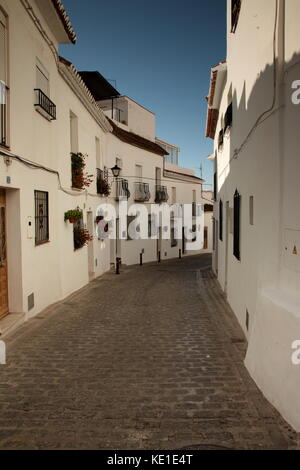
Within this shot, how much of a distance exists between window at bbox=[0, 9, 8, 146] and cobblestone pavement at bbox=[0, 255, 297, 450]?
3467 millimetres

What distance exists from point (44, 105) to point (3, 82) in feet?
6.41

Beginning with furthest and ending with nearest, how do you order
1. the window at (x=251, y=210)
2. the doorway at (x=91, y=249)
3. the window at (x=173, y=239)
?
the window at (x=173, y=239) → the doorway at (x=91, y=249) → the window at (x=251, y=210)

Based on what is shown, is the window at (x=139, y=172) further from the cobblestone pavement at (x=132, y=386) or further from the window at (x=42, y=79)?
the cobblestone pavement at (x=132, y=386)

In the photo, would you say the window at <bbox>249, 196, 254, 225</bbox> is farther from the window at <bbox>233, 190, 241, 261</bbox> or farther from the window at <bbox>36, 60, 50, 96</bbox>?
the window at <bbox>36, 60, 50, 96</bbox>

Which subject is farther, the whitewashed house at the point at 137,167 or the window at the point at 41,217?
the whitewashed house at the point at 137,167

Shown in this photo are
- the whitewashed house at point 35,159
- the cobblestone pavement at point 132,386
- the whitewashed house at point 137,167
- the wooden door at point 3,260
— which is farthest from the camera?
the whitewashed house at point 137,167

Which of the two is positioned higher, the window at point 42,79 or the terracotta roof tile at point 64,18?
the terracotta roof tile at point 64,18

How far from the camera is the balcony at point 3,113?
6.32 metres

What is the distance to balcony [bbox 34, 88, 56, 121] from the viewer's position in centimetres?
788

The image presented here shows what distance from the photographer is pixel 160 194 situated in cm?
2430

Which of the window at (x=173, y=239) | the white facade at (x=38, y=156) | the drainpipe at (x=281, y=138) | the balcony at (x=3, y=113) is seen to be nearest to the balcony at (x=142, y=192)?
the window at (x=173, y=239)

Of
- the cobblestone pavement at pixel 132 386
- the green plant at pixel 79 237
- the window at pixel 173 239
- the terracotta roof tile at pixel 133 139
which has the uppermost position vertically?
the terracotta roof tile at pixel 133 139

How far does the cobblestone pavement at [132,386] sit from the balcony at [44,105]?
437cm

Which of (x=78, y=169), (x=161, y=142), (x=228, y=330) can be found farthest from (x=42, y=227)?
(x=161, y=142)
